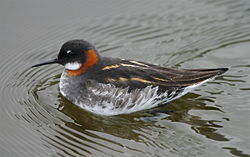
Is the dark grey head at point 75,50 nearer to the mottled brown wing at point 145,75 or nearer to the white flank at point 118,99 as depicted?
the mottled brown wing at point 145,75

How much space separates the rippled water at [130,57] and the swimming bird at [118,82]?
222mm

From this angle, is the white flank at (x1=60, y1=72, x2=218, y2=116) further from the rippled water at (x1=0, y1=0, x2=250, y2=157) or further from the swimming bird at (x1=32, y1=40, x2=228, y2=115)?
the rippled water at (x1=0, y1=0, x2=250, y2=157)

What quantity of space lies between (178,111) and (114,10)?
3.38 metres

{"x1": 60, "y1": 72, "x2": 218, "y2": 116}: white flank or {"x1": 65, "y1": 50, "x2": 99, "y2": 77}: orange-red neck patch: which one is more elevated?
{"x1": 65, "y1": 50, "x2": 99, "y2": 77}: orange-red neck patch

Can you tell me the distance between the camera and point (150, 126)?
823cm

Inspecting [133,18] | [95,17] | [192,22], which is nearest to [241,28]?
[192,22]

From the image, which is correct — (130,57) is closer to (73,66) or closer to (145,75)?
(73,66)

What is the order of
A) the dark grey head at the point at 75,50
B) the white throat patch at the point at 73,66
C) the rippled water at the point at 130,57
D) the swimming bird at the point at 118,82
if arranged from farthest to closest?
the white throat patch at the point at 73,66, the dark grey head at the point at 75,50, the swimming bird at the point at 118,82, the rippled water at the point at 130,57

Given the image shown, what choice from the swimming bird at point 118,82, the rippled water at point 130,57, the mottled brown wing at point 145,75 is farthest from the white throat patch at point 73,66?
the rippled water at point 130,57

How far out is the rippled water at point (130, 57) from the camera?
25.6 ft

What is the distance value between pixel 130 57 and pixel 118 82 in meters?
1.73

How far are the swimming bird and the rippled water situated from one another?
22cm

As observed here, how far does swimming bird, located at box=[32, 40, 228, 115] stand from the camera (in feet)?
27.5

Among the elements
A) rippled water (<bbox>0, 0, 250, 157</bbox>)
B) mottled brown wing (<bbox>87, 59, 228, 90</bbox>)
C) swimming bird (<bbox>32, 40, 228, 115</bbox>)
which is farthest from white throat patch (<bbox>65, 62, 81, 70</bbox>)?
rippled water (<bbox>0, 0, 250, 157</bbox>)
